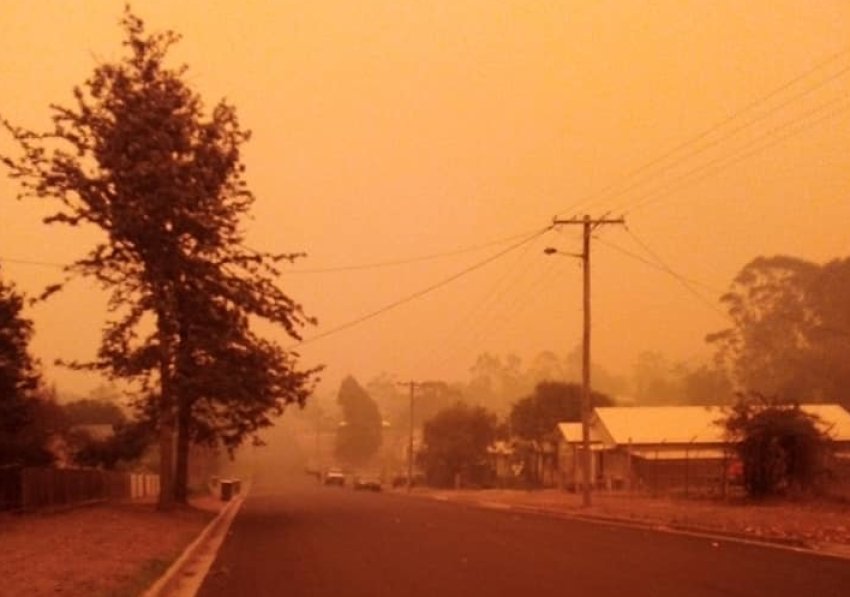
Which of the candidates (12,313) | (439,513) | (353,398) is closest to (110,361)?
(12,313)

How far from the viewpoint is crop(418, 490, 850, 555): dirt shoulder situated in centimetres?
2678

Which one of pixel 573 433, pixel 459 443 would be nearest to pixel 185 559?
pixel 573 433

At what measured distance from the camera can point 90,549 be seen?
22656 millimetres

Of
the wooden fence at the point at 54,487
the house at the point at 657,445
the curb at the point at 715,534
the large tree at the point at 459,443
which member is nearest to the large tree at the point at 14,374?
the wooden fence at the point at 54,487

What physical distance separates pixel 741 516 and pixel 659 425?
3789cm

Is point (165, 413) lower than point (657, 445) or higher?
higher

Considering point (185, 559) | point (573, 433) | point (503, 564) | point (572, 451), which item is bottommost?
point (572, 451)

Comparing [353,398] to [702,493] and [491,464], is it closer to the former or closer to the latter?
[491,464]

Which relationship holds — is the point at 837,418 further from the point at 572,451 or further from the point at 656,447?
the point at 572,451

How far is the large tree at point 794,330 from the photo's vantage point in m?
101

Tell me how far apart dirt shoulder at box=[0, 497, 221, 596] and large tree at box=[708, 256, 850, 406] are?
239ft

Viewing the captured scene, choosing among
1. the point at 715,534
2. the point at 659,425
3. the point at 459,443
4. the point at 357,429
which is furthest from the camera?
the point at 357,429

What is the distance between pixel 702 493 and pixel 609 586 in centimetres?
3562

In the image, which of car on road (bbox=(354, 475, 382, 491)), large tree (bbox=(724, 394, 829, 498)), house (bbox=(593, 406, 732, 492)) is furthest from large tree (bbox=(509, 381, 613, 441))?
large tree (bbox=(724, 394, 829, 498))
